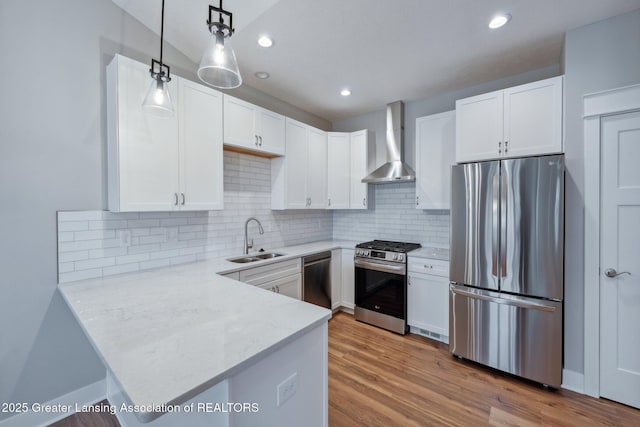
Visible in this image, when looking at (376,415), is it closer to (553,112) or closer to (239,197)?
(239,197)

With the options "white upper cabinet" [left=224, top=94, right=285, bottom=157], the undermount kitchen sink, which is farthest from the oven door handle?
"white upper cabinet" [left=224, top=94, right=285, bottom=157]

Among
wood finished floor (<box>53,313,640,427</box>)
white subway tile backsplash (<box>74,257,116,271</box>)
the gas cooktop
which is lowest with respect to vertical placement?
wood finished floor (<box>53,313,640,427</box>)

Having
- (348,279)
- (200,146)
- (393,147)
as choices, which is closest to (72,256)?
(200,146)

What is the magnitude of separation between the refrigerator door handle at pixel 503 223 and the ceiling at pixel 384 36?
3.77ft

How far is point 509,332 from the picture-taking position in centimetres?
226

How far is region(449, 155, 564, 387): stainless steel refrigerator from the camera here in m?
2.10

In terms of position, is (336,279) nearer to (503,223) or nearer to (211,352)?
(503,223)

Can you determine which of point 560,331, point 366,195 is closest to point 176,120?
point 366,195

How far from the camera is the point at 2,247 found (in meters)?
1.73

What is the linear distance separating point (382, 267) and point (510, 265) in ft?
4.21

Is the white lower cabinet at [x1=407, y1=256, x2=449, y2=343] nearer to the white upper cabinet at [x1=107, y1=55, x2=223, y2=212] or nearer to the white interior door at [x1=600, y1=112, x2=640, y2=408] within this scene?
the white interior door at [x1=600, y1=112, x2=640, y2=408]

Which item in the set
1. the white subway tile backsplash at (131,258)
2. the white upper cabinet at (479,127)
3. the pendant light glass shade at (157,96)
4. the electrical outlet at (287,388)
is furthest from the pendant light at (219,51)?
the white upper cabinet at (479,127)

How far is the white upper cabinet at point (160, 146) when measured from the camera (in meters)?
1.93

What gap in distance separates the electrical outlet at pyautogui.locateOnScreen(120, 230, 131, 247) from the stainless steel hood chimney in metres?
2.70
